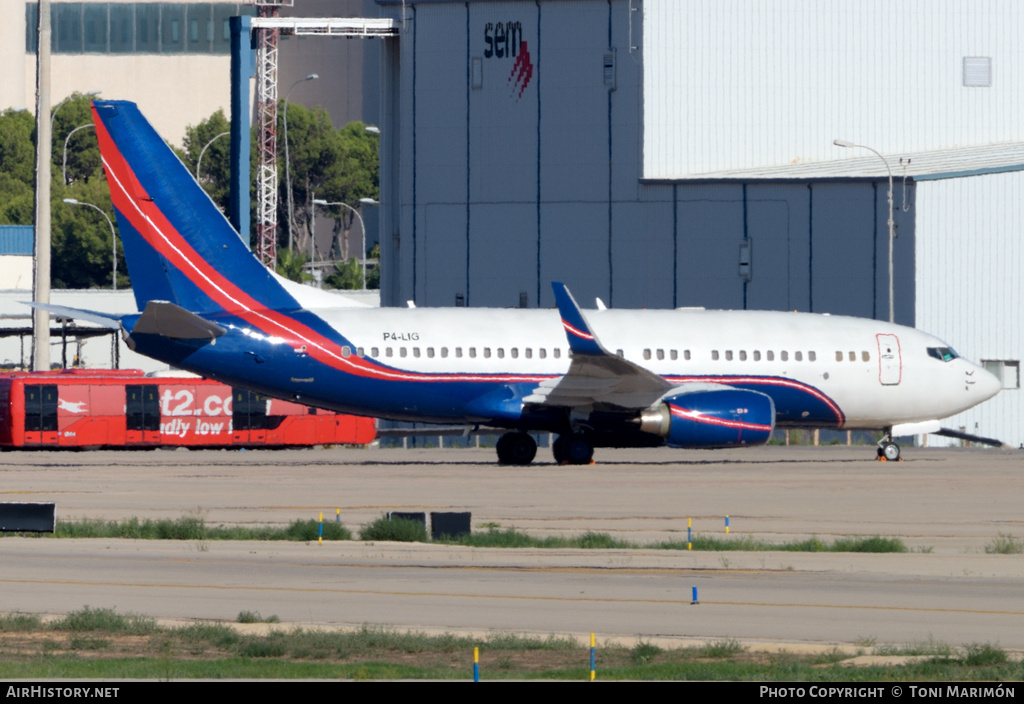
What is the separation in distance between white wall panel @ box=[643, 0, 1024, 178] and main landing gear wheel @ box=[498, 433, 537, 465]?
2386cm

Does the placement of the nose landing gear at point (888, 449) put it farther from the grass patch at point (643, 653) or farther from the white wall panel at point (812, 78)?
the grass patch at point (643, 653)

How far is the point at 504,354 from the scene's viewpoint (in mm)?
41438

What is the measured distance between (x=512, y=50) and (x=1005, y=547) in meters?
45.5

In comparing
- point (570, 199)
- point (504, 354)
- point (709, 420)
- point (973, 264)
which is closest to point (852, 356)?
point (709, 420)

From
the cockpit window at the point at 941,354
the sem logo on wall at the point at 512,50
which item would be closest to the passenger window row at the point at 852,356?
the cockpit window at the point at 941,354

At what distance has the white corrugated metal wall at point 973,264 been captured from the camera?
194 feet

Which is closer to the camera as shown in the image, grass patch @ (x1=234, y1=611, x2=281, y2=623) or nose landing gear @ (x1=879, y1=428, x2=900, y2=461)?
grass patch @ (x1=234, y1=611, x2=281, y2=623)

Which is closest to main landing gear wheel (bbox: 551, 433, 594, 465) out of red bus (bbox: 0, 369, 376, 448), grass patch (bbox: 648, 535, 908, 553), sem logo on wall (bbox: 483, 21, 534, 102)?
red bus (bbox: 0, 369, 376, 448)

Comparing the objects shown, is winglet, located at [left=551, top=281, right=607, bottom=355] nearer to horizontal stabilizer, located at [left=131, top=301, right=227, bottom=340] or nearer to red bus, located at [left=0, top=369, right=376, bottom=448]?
horizontal stabilizer, located at [left=131, top=301, right=227, bottom=340]

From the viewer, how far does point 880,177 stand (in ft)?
195

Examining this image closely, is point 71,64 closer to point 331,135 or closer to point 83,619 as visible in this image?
point 331,135

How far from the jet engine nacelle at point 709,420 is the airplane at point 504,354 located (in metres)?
0.04

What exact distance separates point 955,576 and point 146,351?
75.2 feet

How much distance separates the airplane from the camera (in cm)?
3888
